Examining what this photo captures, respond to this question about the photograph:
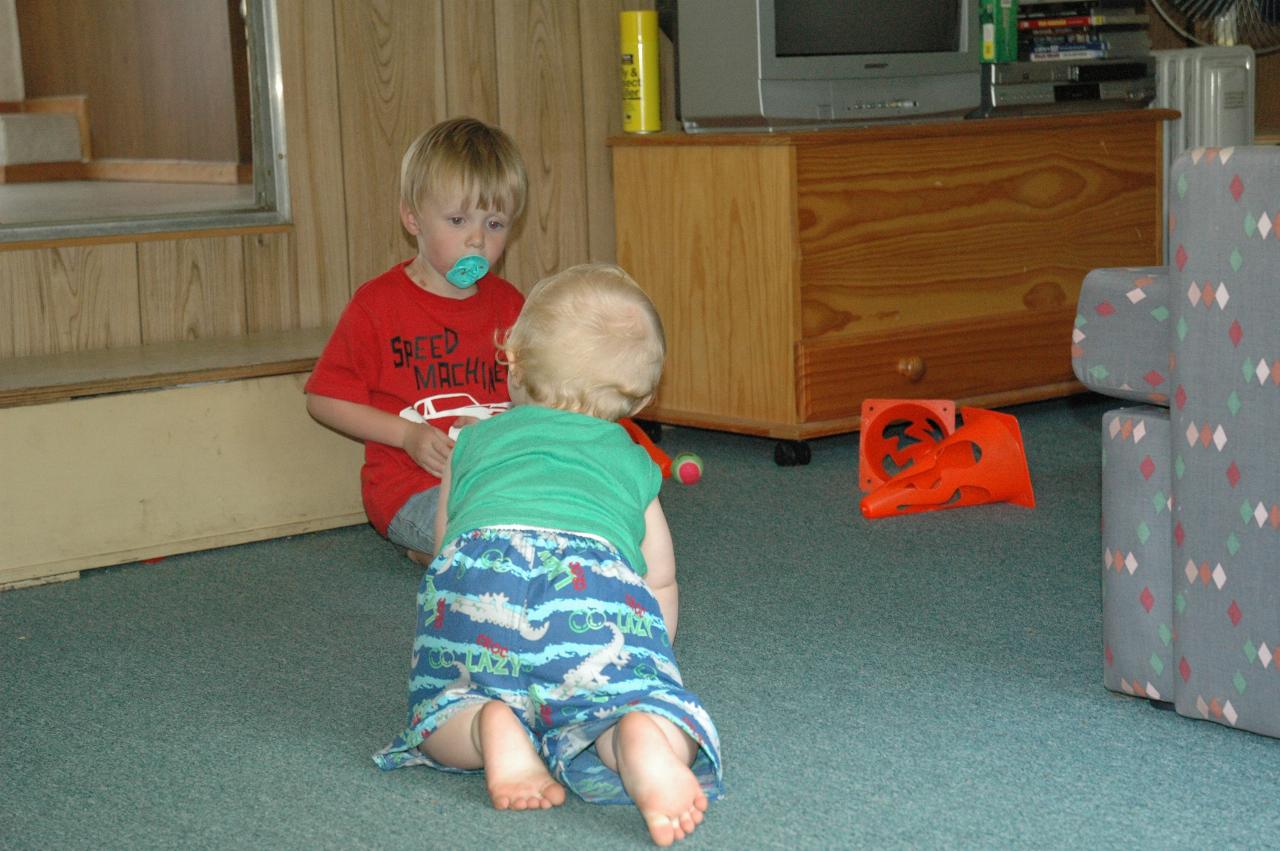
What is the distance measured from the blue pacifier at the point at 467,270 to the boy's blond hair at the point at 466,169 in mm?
76

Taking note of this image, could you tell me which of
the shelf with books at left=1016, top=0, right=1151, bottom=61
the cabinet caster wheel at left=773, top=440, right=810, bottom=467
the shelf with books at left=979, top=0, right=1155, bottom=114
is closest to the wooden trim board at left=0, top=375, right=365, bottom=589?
the cabinet caster wheel at left=773, top=440, right=810, bottom=467

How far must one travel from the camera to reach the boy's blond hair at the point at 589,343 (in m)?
1.46

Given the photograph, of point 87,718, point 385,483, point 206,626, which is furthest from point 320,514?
point 87,718

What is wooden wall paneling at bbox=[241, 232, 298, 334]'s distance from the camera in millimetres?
2762

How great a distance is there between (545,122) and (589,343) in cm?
169

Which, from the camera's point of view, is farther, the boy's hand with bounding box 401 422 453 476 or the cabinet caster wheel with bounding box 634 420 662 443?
the cabinet caster wheel with bounding box 634 420 662 443

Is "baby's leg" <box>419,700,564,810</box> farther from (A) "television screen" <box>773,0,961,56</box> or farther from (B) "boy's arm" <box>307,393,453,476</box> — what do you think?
(A) "television screen" <box>773,0,961,56</box>

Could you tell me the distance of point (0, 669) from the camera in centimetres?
182

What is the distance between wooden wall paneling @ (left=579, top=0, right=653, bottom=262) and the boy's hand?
1.10 m

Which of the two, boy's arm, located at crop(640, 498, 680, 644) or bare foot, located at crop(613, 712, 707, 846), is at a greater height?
boy's arm, located at crop(640, 498, 680, 644)

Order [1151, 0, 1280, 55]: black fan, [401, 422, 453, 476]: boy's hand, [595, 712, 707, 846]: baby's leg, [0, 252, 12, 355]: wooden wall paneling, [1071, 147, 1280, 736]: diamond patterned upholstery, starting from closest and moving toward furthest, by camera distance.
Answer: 1. [595, 712, 707, 846]: baby's leg
2. [1071, 147, 1280, 736]: diamond patterned upholstery
3. [401, 422, 453, 476]: boy's hand
4. [0, 252, 12, 355]: wooden wall paneling
5. [1151, 0, 1280, 55]: black fan

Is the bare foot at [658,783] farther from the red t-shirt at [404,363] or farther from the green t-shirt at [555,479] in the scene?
the red t-shirt at [404,363]

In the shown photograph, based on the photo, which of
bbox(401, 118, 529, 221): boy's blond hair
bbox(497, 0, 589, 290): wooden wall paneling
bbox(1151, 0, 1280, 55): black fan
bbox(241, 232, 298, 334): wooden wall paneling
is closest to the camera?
bbox(401, 118, 529, 221): boy's blond hair

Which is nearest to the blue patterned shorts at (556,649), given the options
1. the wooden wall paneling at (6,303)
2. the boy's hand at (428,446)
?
the boy's hand at (428,446)
